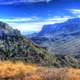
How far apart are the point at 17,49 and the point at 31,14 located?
4.65 metres

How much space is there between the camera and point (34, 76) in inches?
412

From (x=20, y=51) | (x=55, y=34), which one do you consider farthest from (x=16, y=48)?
(x=55, y=34)

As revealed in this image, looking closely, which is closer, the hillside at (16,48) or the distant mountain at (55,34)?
the hillside at (16,48)

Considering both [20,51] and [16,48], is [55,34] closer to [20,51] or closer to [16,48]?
[16,48]

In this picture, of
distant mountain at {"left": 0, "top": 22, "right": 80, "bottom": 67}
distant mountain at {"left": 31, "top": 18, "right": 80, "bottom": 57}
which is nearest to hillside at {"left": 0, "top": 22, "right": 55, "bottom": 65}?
distant mountain at {"left": 0, "top": 22, "right": 80, "bottom": 67}

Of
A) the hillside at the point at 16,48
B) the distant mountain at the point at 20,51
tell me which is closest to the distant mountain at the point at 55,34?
the distant mountain at the point at 20,51

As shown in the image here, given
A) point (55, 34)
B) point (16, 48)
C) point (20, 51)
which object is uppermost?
point (55, 34)

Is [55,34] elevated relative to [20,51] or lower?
elevated

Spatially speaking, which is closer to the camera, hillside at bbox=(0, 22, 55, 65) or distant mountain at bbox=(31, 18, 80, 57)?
hillside at bbox=(0, 22, 55, 65)

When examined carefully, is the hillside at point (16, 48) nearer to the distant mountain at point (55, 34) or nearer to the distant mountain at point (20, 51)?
the distant mountain at point (20, 51)

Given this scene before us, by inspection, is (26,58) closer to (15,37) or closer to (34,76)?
(15,37)

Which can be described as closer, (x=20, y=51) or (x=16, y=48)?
(x=20, y=51)

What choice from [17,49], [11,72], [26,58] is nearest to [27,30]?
[17,49]

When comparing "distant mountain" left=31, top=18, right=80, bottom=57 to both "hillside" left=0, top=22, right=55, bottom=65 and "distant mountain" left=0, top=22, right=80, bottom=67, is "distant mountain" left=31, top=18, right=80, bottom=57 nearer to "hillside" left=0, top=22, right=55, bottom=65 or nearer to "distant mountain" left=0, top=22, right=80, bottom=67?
"distant mountain" left=0, top=22, right=80, bottom=67
